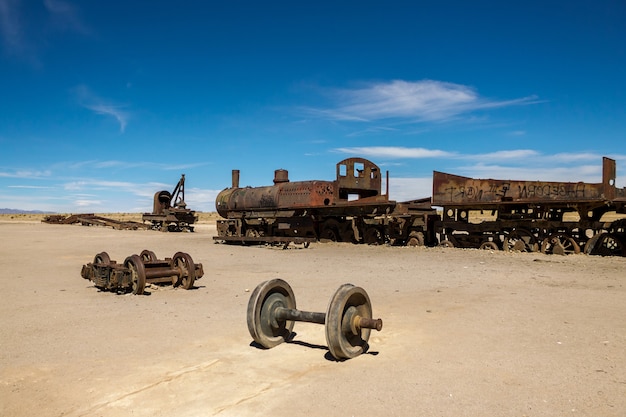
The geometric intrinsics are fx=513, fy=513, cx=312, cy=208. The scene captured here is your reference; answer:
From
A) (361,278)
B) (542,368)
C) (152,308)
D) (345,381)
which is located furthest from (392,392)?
(361,278)

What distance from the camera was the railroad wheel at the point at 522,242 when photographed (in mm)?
15867

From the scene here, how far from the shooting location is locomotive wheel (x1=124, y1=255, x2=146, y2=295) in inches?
331

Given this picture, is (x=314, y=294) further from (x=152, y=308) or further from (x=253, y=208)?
(x=253, y=208)

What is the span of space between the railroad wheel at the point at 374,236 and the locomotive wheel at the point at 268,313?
13910 mm

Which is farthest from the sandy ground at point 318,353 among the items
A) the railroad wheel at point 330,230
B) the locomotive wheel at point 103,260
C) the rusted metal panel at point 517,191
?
the railroad wheel at point 330,230

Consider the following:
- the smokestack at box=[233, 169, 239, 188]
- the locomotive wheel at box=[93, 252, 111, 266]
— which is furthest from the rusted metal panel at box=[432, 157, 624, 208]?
the locomotive wheel at box=[93, 252, 111, 266]

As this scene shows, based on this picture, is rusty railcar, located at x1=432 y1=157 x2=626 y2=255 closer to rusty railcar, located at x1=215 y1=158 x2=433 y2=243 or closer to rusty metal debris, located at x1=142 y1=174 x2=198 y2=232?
rusty railcar, located at x1=215 y1=158 x2=433 y2=243

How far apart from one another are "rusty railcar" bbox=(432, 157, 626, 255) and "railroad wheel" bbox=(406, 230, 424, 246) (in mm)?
743

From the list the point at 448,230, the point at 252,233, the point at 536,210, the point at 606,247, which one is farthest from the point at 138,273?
the point at 252,233

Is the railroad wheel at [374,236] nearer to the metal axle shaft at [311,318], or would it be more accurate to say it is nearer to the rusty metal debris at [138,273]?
the rusty metal debris at [138,273]

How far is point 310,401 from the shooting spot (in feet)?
12.8

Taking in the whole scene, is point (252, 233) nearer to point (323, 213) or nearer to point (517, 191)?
point (323, 213)

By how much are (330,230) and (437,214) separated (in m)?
4.38

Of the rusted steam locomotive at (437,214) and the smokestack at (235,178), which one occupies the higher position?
the smokestack at (235,178)
